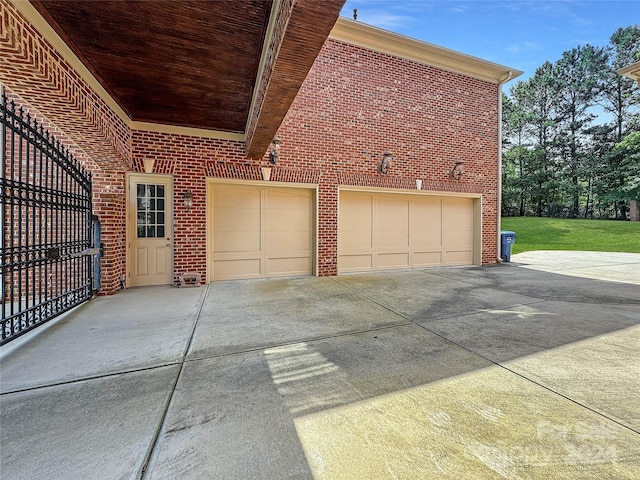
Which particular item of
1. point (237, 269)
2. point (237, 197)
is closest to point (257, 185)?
point (237, 197)

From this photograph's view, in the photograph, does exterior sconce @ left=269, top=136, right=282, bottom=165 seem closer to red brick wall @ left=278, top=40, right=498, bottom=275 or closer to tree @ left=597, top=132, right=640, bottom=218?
red brick wall @ left=278, top=40, right=498, bottom=275

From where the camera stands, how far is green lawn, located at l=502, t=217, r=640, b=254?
1352cm

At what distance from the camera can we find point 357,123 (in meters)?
6.83

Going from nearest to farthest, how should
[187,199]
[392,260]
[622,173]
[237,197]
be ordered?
1. [187,199]
2. [237,197]
3. [392,260]
4. [622,173]

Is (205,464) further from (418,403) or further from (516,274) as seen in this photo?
(516,274)

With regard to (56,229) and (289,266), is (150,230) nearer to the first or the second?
(56,229)

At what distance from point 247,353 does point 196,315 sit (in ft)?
4.95

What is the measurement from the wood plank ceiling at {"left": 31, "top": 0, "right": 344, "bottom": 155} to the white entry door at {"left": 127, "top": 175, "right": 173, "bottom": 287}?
1533mm

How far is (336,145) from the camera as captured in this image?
6691 millimetres

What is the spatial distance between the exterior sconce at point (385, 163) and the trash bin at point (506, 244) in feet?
15.5

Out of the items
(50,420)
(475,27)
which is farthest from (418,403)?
(475,27)

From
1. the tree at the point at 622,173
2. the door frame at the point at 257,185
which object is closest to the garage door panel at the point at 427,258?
the door frame at the point at 257,185

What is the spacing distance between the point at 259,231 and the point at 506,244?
25.0 feet

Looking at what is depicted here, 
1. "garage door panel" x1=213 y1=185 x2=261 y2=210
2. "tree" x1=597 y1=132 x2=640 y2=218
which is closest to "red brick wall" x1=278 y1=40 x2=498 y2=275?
"garage door panel" x1=213 y1=185 x2=261 y2=210
